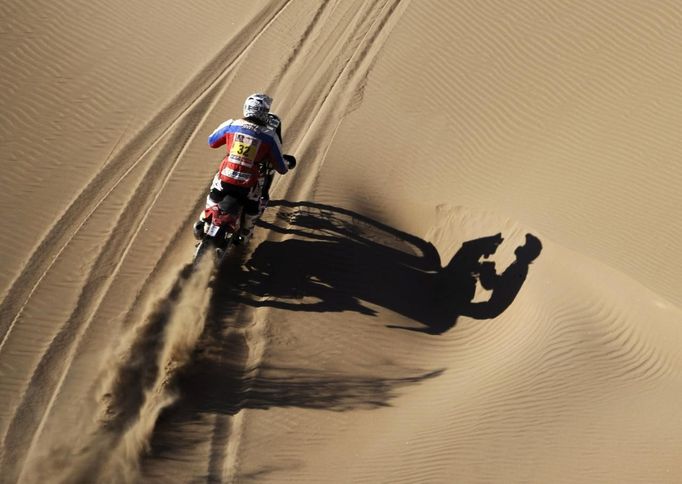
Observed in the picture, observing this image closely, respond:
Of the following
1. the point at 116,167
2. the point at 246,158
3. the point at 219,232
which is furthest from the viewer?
the point at 116,167

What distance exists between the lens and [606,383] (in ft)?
26.9

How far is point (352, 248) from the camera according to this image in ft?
30.3

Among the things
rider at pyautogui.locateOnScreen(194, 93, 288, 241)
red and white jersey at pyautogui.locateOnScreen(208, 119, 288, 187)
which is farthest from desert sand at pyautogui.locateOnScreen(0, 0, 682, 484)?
red and white jersey at pyautogui.locateOnScreen(208, 119, 288, 187)

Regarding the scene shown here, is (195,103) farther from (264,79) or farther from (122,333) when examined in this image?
(122,333)

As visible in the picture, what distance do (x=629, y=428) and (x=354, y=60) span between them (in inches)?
262

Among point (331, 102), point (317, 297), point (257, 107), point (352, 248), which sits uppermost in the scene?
point (331, 102)

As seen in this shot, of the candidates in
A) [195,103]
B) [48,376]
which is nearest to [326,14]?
[195,103]

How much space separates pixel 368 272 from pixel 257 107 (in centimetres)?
246

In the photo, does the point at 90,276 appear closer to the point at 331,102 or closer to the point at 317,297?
the point at 317,297

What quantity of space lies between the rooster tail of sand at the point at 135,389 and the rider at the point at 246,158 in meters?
0.77

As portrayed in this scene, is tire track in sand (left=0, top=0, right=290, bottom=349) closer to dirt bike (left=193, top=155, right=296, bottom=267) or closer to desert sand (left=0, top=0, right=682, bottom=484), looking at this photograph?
desert sand (left=0, top=0, right=682, bottom=484)

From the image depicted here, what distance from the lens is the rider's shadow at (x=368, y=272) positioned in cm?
878

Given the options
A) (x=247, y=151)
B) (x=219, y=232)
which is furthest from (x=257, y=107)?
(x=219, y=232)

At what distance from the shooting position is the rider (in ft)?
26.7
